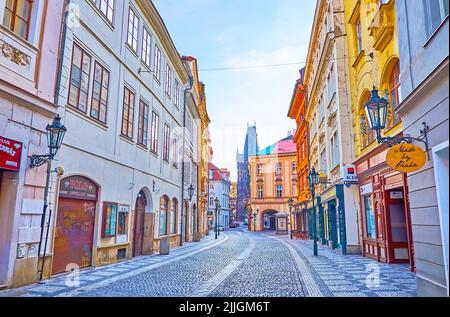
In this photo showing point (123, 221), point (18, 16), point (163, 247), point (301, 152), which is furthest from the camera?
point (301, 152)

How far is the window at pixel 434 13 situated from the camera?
238 inches

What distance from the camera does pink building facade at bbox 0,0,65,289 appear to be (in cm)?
789

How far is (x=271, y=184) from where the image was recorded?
5766 centimetres

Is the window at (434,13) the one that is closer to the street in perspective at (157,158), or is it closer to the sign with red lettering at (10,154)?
the street in perspective at (157,158)

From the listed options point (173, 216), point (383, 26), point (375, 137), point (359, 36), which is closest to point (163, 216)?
point (173, 216)

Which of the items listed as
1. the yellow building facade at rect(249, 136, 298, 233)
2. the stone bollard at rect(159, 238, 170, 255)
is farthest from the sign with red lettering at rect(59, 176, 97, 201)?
the yellow building facade at rect(249, 136, 298, 233)

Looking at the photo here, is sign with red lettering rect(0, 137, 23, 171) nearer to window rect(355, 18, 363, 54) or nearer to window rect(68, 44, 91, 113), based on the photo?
window rect(68, 44, 91, 113)

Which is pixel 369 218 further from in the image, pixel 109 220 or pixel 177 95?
pixel 177 95

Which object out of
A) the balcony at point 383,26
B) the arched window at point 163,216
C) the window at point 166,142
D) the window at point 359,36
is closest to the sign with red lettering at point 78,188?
the arched window at point 163,216

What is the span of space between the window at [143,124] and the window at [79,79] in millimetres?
4600

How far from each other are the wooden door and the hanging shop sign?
8.63 metres

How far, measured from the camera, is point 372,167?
1312 centimetres

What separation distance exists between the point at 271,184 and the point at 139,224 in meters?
43.0

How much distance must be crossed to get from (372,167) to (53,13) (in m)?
11.6
